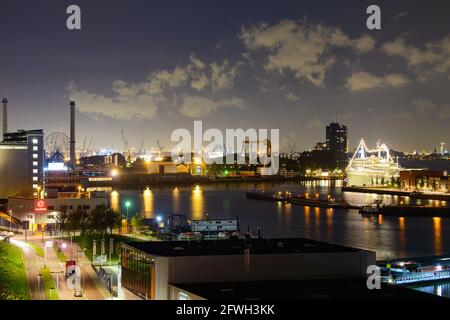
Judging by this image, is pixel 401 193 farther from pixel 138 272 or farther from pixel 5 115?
pixel 138 272

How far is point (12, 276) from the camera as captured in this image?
18.6 ft

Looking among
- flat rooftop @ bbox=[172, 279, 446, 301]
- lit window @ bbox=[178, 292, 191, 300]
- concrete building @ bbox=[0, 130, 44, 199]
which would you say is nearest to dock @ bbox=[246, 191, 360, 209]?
concrete building @ bbox=[0, 130, 44, 199]

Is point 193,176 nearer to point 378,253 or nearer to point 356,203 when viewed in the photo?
point 356,203

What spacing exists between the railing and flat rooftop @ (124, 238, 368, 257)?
161cm

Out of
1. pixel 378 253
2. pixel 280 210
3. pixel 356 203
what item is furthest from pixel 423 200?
pixel 378 253

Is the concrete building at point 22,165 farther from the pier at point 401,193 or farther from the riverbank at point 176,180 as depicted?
the riverbank at point 176,180

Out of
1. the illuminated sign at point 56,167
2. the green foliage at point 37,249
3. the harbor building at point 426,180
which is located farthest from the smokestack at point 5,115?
the harbor building at point 426,180

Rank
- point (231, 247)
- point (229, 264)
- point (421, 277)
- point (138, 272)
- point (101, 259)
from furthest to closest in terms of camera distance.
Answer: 1. point (101, 259)
2. point (421, 277)
3. point (231, 247)
4. point (138, 272)
5. point (229, 264)

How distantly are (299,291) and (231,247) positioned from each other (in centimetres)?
81

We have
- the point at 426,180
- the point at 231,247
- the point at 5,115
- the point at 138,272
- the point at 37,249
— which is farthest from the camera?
the point at 426,180

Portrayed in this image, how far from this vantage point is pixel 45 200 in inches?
431

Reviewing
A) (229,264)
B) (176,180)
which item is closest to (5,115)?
(229,264)

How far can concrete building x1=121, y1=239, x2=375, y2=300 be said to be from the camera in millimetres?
4512
